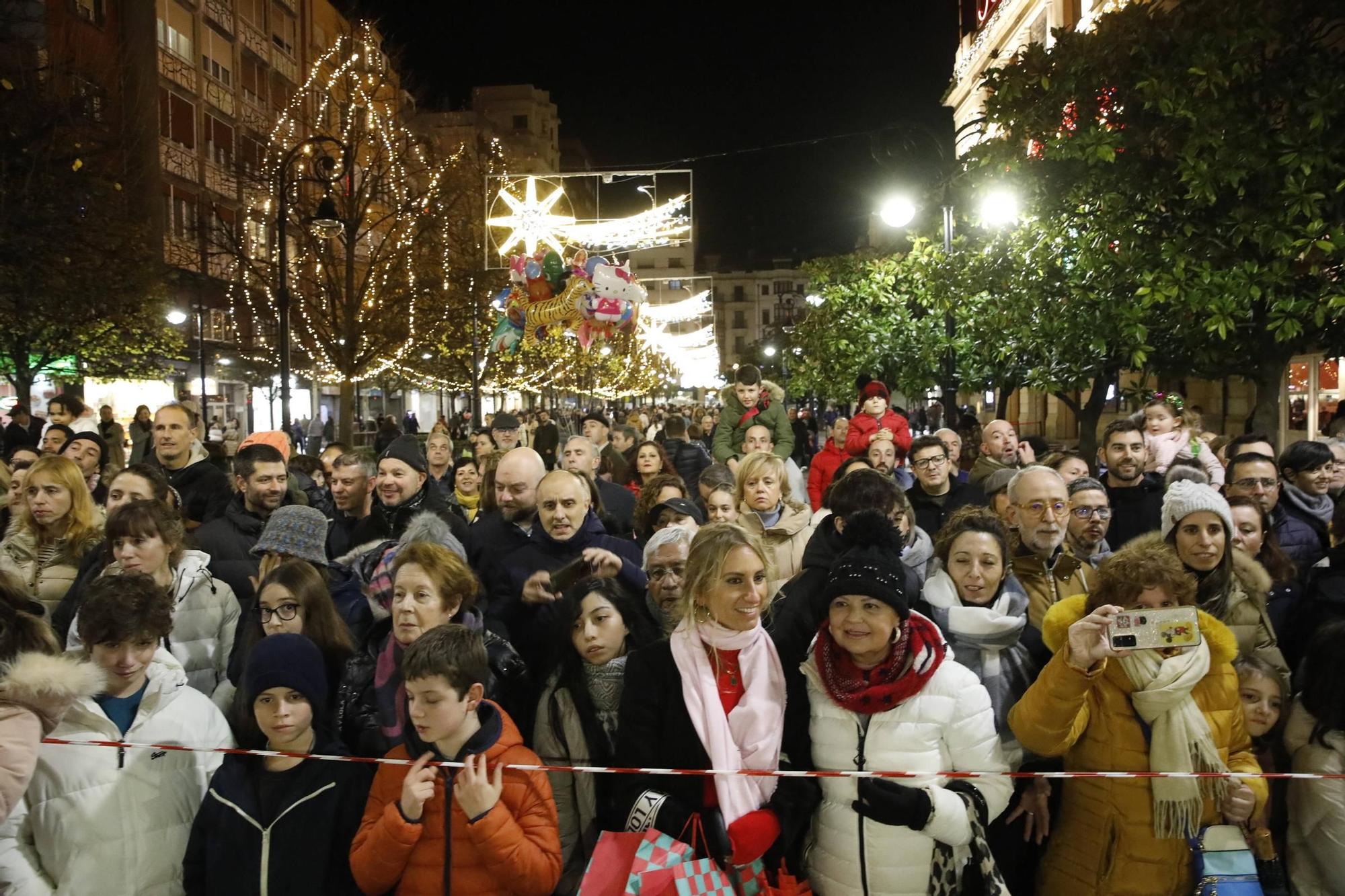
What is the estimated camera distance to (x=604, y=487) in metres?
8.05

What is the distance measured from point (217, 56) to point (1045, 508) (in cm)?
3980

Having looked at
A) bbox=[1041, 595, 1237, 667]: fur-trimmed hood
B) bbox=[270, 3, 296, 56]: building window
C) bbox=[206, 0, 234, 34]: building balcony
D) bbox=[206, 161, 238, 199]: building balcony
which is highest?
bbox=[270, 3, 296, 56]: building window

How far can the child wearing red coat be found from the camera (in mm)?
9688

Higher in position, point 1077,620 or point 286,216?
point 286,216

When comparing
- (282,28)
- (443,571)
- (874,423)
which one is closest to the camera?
(443,571)

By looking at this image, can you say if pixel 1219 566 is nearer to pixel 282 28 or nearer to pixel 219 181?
pixel 219 181

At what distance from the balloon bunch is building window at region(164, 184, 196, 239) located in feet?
68.5

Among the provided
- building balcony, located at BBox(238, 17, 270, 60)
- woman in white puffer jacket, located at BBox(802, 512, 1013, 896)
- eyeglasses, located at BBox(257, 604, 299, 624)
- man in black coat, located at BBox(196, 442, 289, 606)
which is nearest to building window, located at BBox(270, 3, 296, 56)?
building balcony, located at BBox(238, 17, 270, 60)

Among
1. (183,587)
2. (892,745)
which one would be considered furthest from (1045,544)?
(183,587)

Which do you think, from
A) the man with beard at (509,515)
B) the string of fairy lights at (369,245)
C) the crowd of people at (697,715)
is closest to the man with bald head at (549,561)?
the crowd of people at (697,715)


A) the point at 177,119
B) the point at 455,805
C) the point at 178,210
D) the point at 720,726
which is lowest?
the point at 455,805

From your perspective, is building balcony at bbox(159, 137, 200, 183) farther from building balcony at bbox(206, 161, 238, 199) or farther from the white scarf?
the white scarf

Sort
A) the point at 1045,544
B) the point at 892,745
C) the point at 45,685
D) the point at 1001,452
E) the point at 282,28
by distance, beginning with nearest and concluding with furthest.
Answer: the point at 45,685, the point at 892,745, the point at 1045,544, the point at 1001,452, the point at 282,28

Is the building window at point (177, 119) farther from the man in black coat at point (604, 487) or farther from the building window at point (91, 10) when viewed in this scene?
the man in black coat at point (604, 487)
